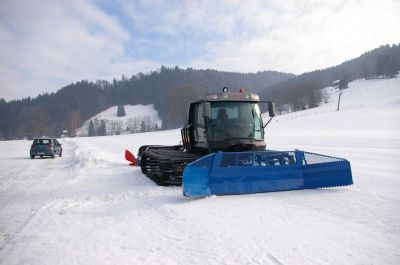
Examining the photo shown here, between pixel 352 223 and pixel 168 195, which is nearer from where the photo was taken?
pixel 352 223

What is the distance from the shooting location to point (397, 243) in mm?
4102

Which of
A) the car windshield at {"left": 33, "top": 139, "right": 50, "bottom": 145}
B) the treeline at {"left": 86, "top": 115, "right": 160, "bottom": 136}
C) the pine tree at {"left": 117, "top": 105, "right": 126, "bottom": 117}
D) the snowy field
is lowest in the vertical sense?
the snowy field

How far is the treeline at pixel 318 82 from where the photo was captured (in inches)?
3736

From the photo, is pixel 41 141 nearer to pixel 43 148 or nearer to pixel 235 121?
pixel 43 148

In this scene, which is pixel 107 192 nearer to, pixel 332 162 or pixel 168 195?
pixel 168 195

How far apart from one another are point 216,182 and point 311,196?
6.44 ft

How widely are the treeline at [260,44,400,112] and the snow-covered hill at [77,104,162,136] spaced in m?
50.7

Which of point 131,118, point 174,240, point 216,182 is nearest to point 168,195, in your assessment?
point 216,182

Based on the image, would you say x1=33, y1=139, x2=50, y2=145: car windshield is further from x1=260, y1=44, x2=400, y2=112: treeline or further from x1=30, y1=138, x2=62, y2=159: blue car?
x1=260, y1=44, x2=400, y2=112: treeline

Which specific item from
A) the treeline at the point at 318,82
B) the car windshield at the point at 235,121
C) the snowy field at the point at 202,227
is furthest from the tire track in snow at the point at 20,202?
the treeline at the point at 318,82

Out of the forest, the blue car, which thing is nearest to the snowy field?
the blue car

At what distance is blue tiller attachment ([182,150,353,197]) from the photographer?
22.0ft

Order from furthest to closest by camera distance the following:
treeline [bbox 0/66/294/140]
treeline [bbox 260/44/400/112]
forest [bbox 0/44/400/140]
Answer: treeline [bbox 0/66/294/140]
forest [bbox 0/44/400/140]
treeline [bbox 260/44/400/112]

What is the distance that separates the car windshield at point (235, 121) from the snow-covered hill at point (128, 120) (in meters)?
124
